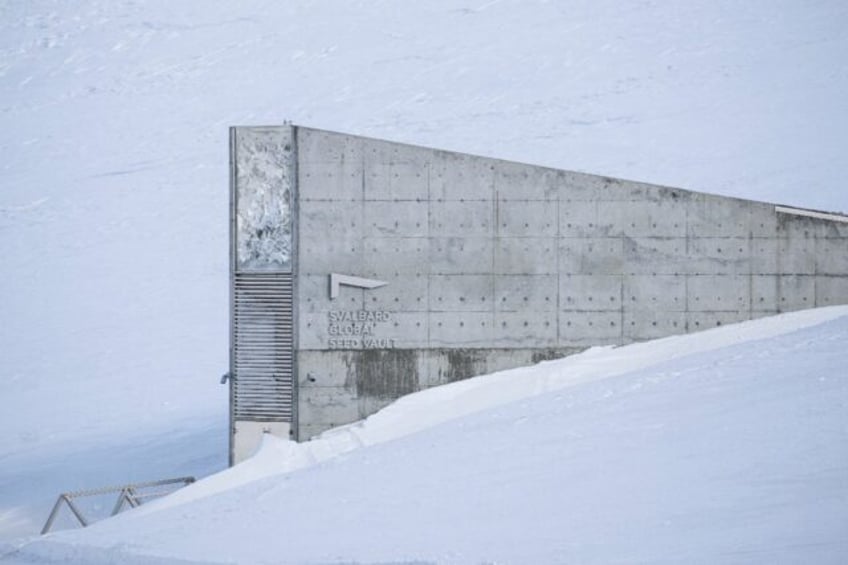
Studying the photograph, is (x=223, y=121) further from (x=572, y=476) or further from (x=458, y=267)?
(x=572, y=476)

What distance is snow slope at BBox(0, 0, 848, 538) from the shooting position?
36.1 meters

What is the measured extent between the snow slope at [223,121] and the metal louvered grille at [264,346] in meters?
12.7

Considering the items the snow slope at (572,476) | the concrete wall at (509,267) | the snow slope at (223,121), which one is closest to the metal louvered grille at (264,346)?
the concrete wall at (509,267)

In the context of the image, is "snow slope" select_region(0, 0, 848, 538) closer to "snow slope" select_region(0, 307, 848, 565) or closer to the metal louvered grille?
the metal louvered grille

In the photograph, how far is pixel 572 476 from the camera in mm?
12852

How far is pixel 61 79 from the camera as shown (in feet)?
171

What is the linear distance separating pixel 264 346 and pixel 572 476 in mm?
7061

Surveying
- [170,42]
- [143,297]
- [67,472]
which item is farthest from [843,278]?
[170,42]

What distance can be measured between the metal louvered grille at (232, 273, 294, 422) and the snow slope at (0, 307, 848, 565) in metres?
0.77

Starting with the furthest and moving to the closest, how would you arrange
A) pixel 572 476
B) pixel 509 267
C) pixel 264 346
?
pixel 264 346 < pixel 509 267 < pixel 572 476

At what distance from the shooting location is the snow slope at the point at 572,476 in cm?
1079

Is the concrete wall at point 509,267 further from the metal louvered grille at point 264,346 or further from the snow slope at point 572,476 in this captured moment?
the snow slope at point 572,476

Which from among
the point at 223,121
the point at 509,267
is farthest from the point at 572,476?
the point at 223,121

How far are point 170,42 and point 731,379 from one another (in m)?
41.9
